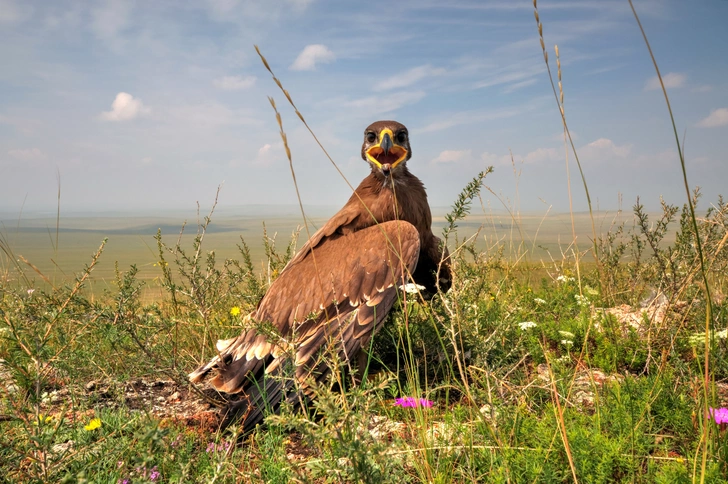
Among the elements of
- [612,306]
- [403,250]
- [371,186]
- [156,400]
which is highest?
[371,186]

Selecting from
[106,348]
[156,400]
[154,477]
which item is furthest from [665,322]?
[106,348]

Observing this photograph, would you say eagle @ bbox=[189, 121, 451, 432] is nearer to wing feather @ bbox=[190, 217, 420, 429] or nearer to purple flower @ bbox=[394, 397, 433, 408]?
wing feather @ bbox=[190, 217, 420, 429]

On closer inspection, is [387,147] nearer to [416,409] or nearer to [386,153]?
[386,153]

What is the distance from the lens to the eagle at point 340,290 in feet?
9.04

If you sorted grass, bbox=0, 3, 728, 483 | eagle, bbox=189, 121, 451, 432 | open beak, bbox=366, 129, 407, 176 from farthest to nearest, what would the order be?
1. open beak, bbox=366, 129, 407, 176
2. eagle, bbox=189, 121, 451, 432
3. grass, bbox=0, 3, 728, 483

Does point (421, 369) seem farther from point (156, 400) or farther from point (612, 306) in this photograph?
point (612, 306)

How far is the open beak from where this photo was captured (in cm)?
389

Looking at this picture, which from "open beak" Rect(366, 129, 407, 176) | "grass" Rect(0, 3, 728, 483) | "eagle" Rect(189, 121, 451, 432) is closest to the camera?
"grass" Rect(0, 3, 728, 483)

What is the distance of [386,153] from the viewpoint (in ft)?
13.0

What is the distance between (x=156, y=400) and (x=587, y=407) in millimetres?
2735

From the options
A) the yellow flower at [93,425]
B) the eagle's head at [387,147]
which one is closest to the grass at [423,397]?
the yellow flower at [93,425]

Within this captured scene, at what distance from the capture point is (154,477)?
2.00 meters

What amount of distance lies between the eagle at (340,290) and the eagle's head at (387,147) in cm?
1

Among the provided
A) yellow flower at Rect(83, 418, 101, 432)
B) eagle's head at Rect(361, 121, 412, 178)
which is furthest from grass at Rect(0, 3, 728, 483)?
eagle's head at Rect(361, 121, 412, 178)
